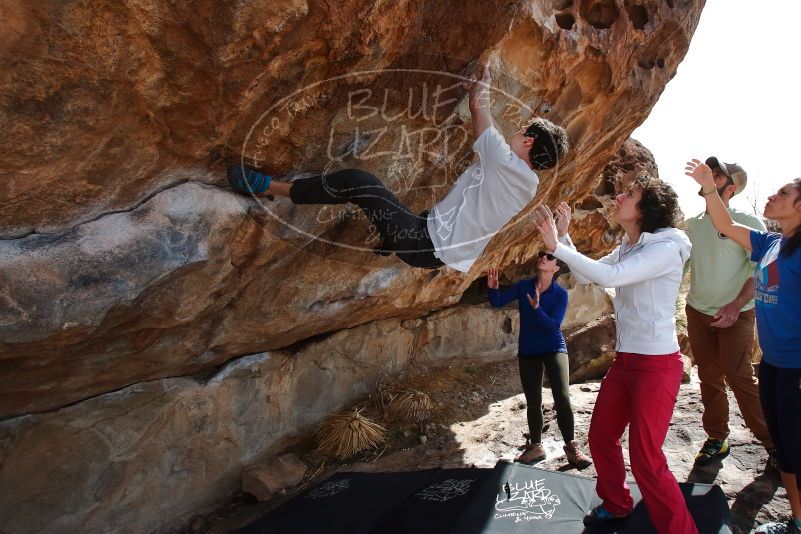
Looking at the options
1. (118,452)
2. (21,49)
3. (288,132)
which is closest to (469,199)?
(288,132)

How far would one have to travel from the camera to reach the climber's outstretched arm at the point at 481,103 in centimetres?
317

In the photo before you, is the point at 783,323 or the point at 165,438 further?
the point at 165,438

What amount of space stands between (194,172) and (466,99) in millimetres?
1760

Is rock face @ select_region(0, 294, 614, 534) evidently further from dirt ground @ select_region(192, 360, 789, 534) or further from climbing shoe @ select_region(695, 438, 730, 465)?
climbing shoe @ select_region(695, 438, 730, 465)

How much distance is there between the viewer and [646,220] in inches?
112

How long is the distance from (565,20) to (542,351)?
7.66 ft

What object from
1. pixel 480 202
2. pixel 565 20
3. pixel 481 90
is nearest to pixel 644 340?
pixel 480 202

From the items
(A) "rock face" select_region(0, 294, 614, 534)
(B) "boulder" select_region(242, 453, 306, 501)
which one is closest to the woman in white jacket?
(B) "boulder" select_region(242, 453, 306, 501)

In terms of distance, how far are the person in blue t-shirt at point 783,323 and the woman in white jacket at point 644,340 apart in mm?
421

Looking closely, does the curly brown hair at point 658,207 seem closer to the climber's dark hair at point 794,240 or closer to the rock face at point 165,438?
the climber's dark hair at point 794,240

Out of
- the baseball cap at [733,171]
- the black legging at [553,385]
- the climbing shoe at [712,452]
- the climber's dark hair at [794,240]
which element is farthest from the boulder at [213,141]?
the climbing shoe at [712,452]

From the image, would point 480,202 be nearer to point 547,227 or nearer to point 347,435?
point 547,227

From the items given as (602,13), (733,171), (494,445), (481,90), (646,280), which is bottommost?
(494,445)

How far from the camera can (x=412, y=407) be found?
5422mm
